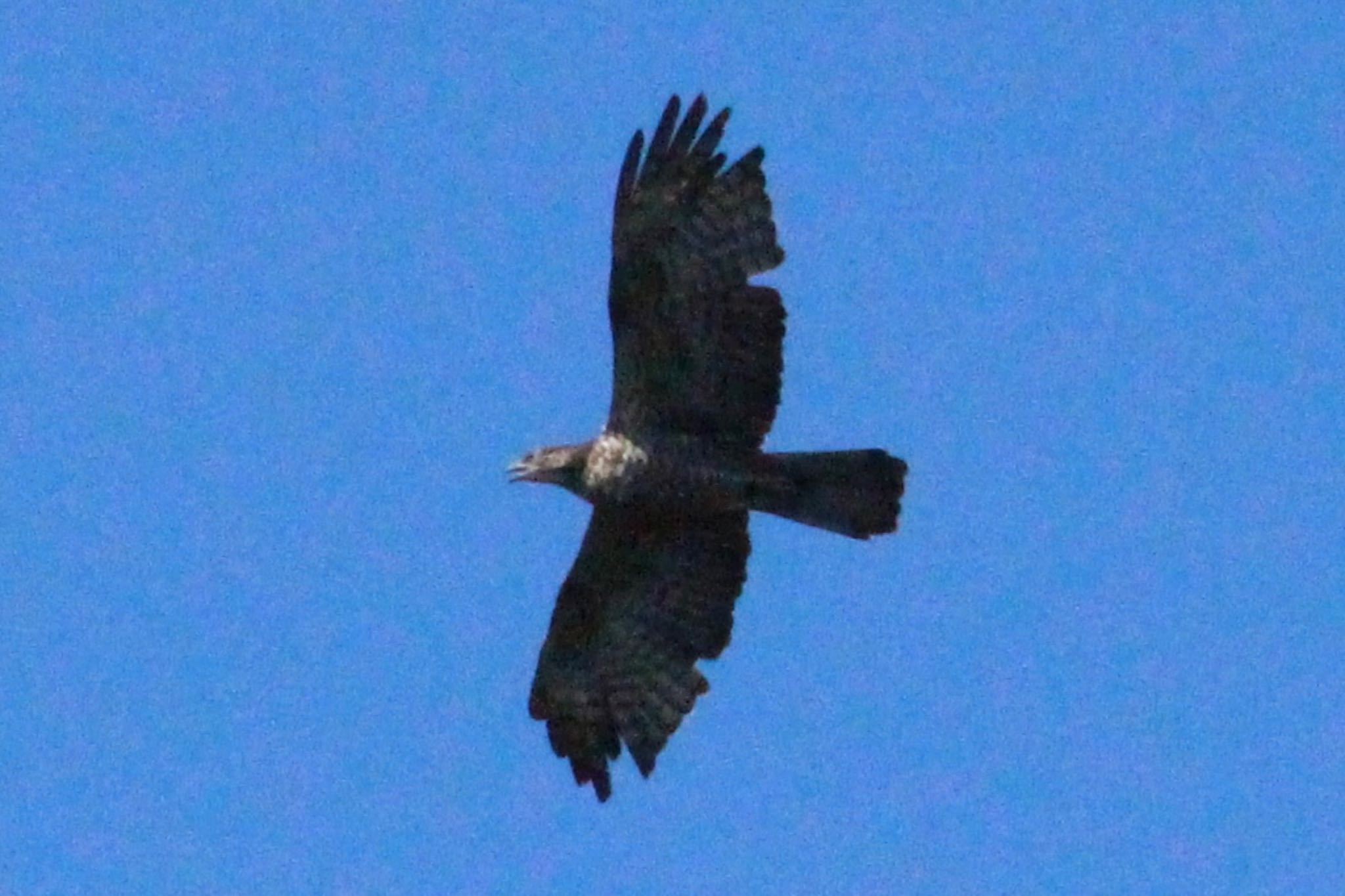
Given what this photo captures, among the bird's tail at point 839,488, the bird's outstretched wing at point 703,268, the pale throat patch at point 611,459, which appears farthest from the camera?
the pale throat patch at point 611,459

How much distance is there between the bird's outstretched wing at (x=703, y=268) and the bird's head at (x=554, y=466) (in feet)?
2.26

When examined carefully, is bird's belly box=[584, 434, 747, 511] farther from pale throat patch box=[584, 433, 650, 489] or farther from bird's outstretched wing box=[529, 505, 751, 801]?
bird's outstretched wing box=[529, 505, 751, 801]

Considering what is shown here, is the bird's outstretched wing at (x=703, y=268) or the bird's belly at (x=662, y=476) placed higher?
the bird's outstretched wing at (x=703, y=268)

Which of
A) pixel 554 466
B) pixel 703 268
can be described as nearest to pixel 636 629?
pixel 554 466

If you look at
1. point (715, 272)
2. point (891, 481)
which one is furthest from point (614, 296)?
point (891, 481)

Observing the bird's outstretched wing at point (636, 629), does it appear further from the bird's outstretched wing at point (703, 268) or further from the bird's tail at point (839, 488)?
the bird's outstretched wing at point (703, 268)

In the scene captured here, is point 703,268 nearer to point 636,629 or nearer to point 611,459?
point 611,459

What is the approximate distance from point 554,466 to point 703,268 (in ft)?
4.17

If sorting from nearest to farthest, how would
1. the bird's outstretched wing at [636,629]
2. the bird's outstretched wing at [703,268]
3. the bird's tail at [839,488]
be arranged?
the bird's outstretched wing at [703,268]
the bird's tail at [839,488]
the bird's outstretched wing at [636,629]

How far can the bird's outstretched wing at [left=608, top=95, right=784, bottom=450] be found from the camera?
16.3 meters

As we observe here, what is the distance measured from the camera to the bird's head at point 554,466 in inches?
659

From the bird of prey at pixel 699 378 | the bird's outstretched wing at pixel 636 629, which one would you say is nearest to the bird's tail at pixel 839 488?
the bird of prey at pixel 699 378

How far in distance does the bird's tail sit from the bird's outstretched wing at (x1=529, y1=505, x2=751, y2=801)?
53 cm

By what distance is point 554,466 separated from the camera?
661 inches
